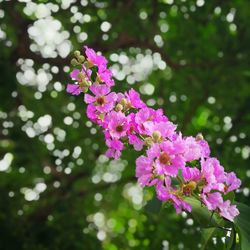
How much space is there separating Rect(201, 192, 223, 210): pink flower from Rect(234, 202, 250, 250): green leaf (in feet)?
0.34

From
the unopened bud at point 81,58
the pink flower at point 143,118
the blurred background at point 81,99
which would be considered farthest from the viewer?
the blurred background at point 81,99

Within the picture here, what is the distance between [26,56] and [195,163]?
7.73ft

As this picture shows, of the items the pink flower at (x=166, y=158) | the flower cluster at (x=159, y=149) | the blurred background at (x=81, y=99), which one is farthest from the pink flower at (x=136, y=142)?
the blurred background at (x=81, y=99)

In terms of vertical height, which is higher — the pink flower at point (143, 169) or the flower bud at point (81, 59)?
the flower bud at point (81, 59)

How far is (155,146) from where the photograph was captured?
3.67 ft

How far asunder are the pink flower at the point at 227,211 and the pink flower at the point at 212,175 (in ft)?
0.11

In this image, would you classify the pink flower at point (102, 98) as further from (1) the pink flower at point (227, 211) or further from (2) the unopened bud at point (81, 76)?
(1) the pink flower at point (227, 211)

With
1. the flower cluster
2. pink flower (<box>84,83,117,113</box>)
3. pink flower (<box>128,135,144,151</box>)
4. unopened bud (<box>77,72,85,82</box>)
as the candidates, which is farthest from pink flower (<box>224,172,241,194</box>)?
unopened bud (<box>77,72,85,82</box>)

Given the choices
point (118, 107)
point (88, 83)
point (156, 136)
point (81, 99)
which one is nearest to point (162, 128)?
point (156, 136)

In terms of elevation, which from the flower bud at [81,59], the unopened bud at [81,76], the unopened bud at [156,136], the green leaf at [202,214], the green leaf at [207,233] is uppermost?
the flower bud at [81,59]

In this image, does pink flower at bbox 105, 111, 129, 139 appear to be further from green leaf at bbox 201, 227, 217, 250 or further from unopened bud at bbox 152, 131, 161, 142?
green leaf at bbox 201, 227, 217, 250

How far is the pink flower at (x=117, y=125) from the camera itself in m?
1.23

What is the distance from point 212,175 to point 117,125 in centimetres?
26

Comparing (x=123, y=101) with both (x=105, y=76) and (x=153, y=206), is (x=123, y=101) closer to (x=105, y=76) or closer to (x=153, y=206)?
(x=105, y=76)
